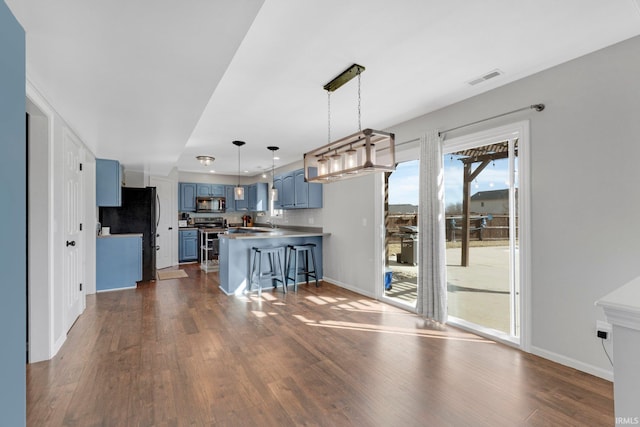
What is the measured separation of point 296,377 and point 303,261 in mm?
3366

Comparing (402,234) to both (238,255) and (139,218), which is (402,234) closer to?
(238,255)

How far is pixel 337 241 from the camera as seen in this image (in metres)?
5.45

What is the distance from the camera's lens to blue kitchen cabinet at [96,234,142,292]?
5.01 m

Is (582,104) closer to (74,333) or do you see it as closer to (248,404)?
(248,404)

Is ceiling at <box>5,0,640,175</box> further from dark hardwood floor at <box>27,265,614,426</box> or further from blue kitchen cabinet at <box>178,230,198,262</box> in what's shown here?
blue kitchen cabinet at <box>178,230,198,262</box>

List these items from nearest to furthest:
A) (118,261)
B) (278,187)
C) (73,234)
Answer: (73,234), (118,261), (278,187)

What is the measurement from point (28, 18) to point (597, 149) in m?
3.81

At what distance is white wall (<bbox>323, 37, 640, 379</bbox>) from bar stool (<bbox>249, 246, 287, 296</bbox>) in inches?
140

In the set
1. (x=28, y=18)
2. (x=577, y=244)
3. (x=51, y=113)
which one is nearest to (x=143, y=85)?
(x=28, y=18)

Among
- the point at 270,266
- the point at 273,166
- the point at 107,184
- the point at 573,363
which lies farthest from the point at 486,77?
the point at 107,184

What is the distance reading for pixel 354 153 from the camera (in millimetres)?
2506

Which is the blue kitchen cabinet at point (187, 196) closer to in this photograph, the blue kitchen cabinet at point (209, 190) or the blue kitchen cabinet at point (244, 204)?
the blue kitchen cabinet at point (209, 190)

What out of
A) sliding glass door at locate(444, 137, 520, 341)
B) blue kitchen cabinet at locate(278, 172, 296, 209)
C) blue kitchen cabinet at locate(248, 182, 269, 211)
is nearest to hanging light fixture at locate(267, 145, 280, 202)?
blue kitchen cabinet at locate(278, 172, 296, 209)

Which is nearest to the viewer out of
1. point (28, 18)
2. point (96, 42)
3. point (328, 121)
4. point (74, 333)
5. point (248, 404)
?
point (28, 18)
